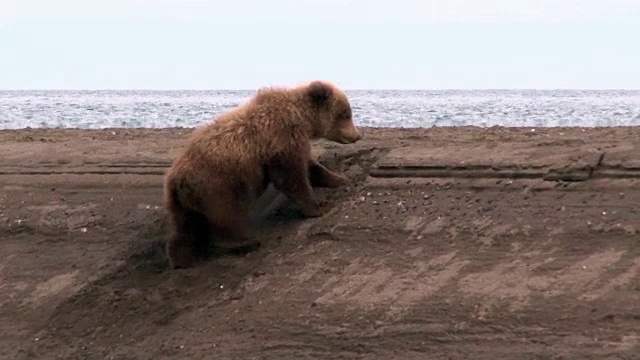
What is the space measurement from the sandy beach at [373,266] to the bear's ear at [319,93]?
661 mm

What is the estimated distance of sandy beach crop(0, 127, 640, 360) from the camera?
267 inches

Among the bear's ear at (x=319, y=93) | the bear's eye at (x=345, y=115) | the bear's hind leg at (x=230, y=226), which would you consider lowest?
the bear's hind leg at (x=230, y=226)

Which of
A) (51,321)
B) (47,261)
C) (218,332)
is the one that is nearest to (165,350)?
(218,332)

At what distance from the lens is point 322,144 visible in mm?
Result: 9945

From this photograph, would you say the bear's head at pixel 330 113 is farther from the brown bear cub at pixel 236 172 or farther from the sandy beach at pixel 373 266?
the sandy beach at pixel 373 266

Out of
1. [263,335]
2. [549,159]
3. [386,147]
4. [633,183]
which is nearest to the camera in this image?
[263,335]

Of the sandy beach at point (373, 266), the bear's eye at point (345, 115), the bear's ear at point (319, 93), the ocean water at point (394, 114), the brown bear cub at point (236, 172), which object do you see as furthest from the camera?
the ocean water at point (394, 114)

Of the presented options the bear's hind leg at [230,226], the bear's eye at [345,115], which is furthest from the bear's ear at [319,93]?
the bear's hind leg at [230,226]

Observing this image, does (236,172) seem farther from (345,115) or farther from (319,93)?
(345,115)

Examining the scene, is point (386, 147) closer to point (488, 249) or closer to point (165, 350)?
point (488, 249)

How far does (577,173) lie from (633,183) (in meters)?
0.45

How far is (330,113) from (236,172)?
50.0 inches

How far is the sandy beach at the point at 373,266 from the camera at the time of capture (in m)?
6.79

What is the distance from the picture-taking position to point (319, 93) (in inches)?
347
